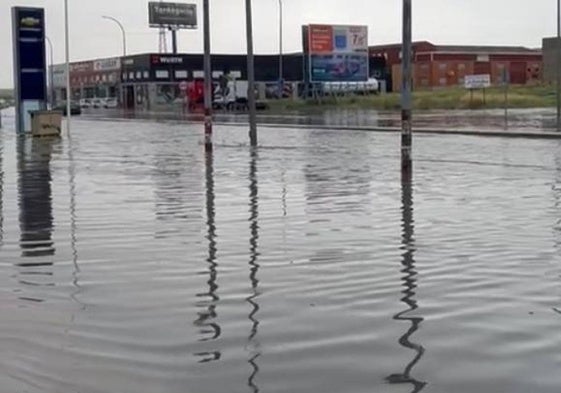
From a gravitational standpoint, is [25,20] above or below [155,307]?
above

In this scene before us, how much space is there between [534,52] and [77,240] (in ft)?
513

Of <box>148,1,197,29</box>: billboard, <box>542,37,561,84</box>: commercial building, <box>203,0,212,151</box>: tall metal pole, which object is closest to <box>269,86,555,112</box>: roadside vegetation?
<box>542,37,561,84</box>: commercial building

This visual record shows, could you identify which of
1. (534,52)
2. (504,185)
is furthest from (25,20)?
(534,52)

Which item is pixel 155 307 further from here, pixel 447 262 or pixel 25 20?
pixel 25 20

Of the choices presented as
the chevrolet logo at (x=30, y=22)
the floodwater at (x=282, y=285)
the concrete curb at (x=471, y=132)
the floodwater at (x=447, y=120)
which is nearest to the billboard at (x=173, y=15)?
the floodwater at (x=447, y=120)

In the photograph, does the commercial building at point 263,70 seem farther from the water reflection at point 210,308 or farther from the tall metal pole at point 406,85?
the water reflection at point 210,308

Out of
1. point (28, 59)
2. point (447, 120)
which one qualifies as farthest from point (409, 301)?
point (447, 120)

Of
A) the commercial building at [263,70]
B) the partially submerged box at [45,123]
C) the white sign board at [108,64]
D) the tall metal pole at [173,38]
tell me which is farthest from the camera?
the tall metal pole at [173,38]

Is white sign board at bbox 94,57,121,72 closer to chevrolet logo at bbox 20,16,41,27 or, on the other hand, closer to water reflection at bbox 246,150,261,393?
chevrolet logo at bbox 20,16,41,27

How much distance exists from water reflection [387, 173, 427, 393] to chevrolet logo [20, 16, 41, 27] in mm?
34556

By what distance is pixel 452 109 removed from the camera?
8112 centimetres

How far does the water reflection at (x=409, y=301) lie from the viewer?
6.67 m

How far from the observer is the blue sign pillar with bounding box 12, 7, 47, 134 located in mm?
47531

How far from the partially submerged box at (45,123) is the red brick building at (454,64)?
86.2 meters
